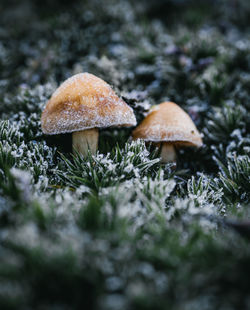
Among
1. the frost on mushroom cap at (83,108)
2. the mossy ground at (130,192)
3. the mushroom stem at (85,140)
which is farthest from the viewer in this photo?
the mushroom stem at (85,140)

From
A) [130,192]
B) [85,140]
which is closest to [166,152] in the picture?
[85,140]

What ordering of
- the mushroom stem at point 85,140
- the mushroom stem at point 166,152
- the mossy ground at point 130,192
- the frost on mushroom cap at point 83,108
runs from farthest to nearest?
the mushroom stem at point 166,152
the mushroom stem at point 85,140
the frost on mushroom cap at point 83,108
the mossy ground at point 130,192

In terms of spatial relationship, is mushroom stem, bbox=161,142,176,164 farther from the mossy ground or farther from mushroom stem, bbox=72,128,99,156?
mushroom stem, bbox=72,128,99,156

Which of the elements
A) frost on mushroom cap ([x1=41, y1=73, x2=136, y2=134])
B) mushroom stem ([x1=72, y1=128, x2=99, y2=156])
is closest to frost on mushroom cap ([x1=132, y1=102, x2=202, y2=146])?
frost on mushroom cap ([x1=41, y1=73, x2=136, y2=134])

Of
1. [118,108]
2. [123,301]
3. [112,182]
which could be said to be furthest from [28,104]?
[123,301]

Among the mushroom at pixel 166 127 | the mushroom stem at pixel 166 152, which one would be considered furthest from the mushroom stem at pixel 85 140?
the mushroom stem at pixel 166 152

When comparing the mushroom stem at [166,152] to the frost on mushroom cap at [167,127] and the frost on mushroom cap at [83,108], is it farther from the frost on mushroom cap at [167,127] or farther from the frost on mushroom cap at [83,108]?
the frost on mushroom cap at [83,108]

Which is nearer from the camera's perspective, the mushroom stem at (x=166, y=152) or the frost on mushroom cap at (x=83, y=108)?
the frost on mushroom cap at (x=83, y=108)

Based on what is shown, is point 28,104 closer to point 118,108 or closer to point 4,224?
point 118,108
